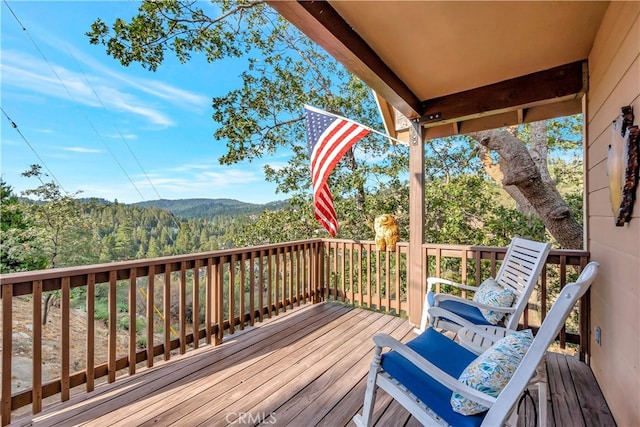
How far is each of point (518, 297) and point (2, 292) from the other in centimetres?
344

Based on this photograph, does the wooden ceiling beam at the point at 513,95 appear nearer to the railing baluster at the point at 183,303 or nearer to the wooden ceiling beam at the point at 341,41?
the wooden ceiling beam at the point at 341,41

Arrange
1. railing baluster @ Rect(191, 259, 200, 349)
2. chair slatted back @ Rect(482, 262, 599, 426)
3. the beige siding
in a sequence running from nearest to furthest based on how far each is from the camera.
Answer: chair slatted back @ Rect(482, 262, 599, 426) < the beige siding < railing baluster @ Rect(191, 259, 200, 349)

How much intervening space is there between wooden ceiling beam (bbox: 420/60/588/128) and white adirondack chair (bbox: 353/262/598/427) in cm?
204

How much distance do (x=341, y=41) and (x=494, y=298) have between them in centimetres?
221

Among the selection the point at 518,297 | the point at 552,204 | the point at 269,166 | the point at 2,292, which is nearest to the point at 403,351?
the point at 518,297

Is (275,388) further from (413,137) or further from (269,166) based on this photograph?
(269,166)

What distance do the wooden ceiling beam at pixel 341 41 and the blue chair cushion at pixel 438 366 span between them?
1967 mm

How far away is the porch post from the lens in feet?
11.1

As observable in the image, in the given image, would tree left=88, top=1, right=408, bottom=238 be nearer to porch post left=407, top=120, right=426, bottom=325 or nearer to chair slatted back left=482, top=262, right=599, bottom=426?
porch post left=407, top=120, right=426, bottom=325

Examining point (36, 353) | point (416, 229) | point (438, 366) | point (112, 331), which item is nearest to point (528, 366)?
point (438, 366)

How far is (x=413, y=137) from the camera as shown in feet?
11.3

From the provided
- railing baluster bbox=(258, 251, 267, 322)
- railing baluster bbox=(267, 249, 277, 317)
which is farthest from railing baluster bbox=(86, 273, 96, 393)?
railing baluster bbox=(267, 249, 277, 317)

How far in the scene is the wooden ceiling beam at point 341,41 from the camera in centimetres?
169

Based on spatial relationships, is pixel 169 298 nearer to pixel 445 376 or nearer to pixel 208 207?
pixel 445 376
